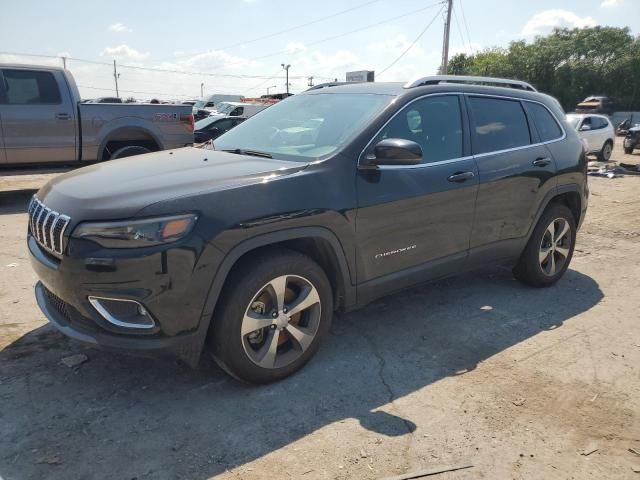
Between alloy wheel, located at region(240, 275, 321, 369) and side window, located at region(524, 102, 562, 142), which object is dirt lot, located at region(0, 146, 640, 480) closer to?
alloy wheel, located at region(240, 275, 321, 369)

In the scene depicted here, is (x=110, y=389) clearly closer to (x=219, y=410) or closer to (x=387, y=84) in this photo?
(x=219, y=410)

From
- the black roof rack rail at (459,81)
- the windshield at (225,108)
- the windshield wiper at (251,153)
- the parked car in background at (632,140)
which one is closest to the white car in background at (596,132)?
the parked car in background at (632,140)

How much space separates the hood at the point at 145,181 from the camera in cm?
268

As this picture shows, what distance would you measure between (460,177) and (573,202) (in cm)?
186

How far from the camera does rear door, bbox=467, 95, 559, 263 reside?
4.12 meters

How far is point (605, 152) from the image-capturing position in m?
16.9

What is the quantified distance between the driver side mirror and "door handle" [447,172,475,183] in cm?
61

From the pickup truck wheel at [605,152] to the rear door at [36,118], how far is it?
50.7 feet

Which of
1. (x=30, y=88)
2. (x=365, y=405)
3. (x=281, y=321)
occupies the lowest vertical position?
(x=365, y=405)

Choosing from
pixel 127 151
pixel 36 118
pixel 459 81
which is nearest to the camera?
pixel 459 81

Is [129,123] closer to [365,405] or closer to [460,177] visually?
[460,177]

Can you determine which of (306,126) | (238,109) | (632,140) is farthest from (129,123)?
(632,140)

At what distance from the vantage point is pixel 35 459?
2473 millimetres

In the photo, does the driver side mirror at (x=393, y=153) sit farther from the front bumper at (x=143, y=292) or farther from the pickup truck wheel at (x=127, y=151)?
the pickup truck wheel at (x=127, y=151)
